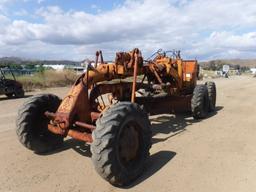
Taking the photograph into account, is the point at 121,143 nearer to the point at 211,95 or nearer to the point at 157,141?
the point at 157,141

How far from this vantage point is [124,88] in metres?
9.13

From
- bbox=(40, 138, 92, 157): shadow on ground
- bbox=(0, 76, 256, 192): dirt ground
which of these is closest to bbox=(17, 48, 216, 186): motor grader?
bbox=(40, 138, 92, 157): shadow on ground

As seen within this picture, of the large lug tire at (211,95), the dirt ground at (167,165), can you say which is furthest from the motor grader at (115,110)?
the large lug tire at (211,95)

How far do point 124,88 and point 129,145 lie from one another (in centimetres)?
300

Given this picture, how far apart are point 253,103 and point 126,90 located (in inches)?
332

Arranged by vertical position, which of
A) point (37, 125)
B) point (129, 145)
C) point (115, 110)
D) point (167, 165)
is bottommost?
point (167, 165)

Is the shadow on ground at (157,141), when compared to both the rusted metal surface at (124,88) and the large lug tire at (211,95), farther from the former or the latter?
the rusted metal surface at (124,88)

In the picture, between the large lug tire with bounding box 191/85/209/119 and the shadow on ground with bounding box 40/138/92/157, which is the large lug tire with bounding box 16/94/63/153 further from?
the large lug tire with bounding box 191/85/209/119

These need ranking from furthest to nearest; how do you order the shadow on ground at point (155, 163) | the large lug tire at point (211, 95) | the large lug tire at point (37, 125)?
the large lug tire at point (211, 95), the large lug tire at point (37, 125), the shadow on ground at point (155, 163)

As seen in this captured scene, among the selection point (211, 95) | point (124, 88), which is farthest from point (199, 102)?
point (124, 88)

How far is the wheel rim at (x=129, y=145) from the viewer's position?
612 cm

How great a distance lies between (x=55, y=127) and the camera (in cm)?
718

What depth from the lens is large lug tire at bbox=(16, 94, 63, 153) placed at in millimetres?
7371

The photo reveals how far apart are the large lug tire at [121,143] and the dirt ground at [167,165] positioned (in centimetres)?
24
